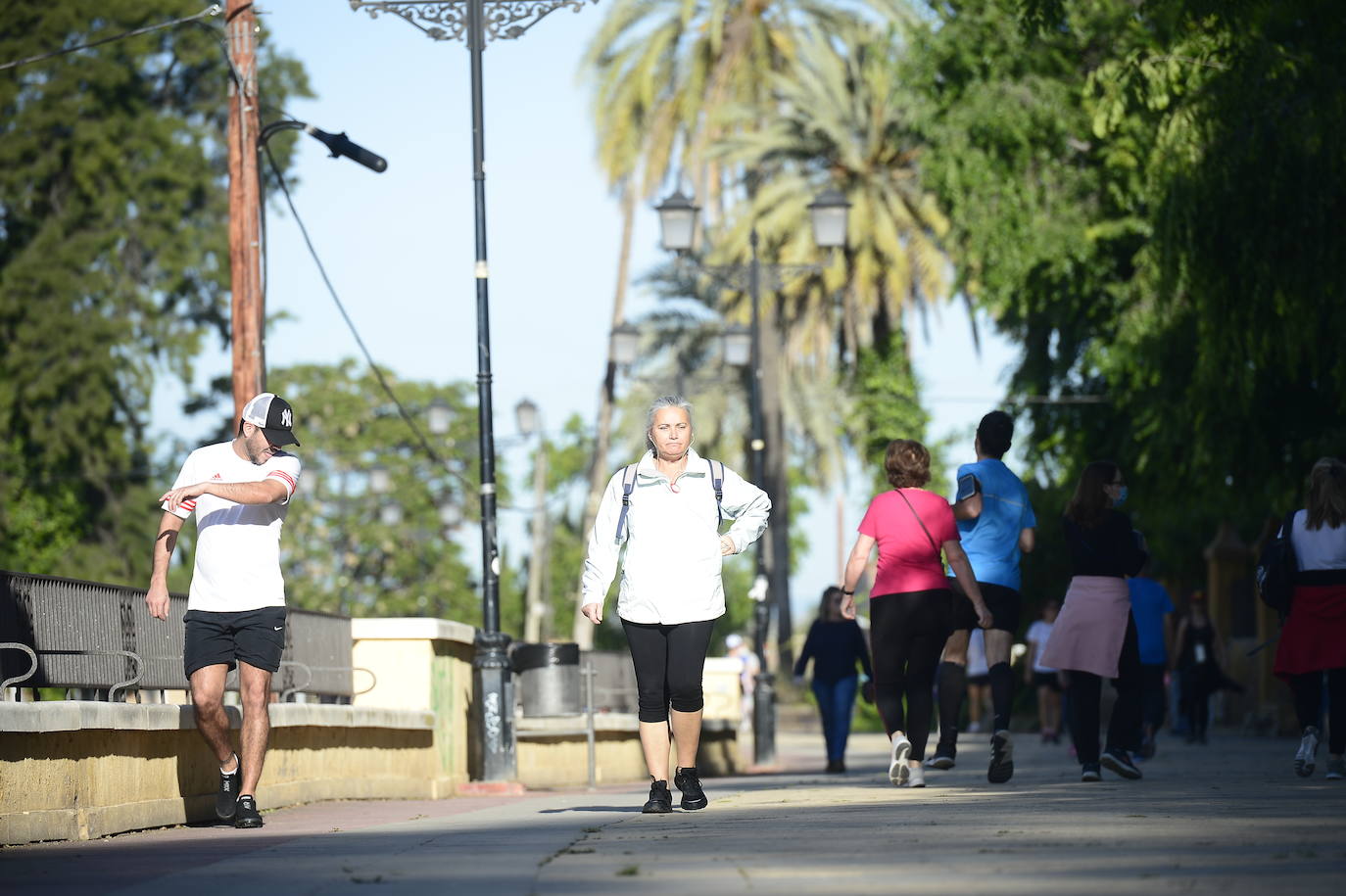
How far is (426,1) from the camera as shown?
15.9 m

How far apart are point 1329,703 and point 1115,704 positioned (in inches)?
44.8

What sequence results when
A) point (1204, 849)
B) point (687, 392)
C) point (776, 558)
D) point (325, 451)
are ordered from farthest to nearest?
point (325, 451) < point (687, 392) < point (776, 558) < point (1204, 849)

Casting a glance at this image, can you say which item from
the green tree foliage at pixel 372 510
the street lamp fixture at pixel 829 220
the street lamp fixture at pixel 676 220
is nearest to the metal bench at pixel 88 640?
the street lamp fixture at pixel 676 220

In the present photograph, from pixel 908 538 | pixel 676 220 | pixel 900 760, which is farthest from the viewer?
pixel 676 220

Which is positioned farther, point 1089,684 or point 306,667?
point 306,667

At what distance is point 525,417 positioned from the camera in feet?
130

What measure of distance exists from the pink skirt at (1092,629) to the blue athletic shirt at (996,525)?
13.7 inches

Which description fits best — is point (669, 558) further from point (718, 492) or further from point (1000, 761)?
point (1000, 761)

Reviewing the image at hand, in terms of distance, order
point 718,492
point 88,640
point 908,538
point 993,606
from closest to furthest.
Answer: point 718,492, point 88,640, point 908,538, point 993,606

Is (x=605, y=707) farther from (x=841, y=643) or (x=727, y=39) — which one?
(x=727, y=39)

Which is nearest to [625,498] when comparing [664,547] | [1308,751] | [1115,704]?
[664,547]

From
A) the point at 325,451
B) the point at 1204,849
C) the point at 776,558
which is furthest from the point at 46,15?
the point at 1204,849

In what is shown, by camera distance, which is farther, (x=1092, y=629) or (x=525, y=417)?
(x=525, y=417)

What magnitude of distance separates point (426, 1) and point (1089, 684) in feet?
25.2
